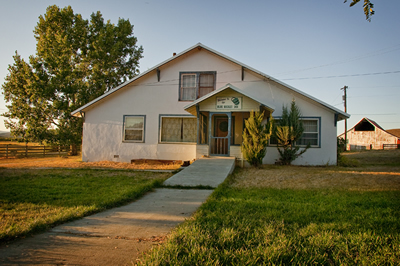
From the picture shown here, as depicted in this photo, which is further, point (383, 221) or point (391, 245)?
point (383, 221)

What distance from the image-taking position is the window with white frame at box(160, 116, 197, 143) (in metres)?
16.7

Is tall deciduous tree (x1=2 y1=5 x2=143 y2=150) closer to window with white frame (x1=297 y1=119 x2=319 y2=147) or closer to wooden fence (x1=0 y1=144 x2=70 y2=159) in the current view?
wooden fence (x1=0 y1=144 x2=70 y2=159)

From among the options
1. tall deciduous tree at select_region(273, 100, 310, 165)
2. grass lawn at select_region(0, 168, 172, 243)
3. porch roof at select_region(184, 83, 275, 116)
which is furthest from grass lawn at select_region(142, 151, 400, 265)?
porch roof at select_region(184, 83, 275, 116)

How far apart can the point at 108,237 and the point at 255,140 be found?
31.8 ft

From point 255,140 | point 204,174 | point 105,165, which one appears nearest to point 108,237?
point 204,174

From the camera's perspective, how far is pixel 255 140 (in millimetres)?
12820

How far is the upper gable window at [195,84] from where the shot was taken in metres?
16.7

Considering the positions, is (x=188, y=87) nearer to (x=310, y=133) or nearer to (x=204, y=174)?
(x=310, y=133)

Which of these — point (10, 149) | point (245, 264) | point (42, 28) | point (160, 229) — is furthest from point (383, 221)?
point (42, 28)

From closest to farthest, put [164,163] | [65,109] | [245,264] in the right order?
[245,264]
[164,163]
[65,109]

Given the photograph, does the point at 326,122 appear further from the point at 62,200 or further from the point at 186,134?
the point at 62,200

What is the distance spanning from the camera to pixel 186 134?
54.9 feet

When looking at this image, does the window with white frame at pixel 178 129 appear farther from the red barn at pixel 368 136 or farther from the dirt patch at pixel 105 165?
the red barn at pixel 368 136

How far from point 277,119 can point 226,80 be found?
12.0 feet
